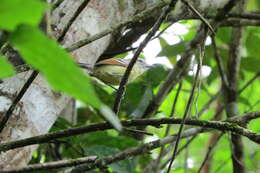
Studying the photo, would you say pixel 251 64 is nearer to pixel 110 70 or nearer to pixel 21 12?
pixel 110 70

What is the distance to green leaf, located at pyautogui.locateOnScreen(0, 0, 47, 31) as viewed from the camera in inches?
15.5

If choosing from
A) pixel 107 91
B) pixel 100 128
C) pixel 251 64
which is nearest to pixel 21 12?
pixel 100 128

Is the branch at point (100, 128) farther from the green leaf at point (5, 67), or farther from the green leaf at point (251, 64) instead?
the green leaf at point (251, 64)

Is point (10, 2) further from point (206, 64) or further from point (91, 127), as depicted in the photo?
point (206, 64)

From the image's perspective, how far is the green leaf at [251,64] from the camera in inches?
100

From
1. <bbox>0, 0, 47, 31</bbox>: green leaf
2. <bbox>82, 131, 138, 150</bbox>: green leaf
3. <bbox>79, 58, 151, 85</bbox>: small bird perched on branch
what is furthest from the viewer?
<bbox>82, 131, 138, 150</bbox>: green leaf

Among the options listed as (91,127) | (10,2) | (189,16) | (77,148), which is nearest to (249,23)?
(189,16)

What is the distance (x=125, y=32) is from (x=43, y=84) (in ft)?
2.00

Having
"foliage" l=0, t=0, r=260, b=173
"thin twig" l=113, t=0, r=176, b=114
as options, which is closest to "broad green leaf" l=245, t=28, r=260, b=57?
"foliage" l=0, t=0, r=260, b=173

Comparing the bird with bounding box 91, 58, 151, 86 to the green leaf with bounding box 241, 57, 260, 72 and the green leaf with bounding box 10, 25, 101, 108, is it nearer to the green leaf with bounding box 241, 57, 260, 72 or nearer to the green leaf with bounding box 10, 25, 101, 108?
the green leaf with bounding box 241, 57, 260, 72

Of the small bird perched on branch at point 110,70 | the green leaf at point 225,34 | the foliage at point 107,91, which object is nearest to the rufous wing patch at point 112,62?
the small bird perched on branch at point 110,70

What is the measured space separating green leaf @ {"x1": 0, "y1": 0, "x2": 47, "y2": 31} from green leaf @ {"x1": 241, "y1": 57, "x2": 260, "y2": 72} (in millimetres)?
A: 2283

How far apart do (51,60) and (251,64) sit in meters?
2.29

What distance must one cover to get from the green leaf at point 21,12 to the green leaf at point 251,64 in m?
2.28
